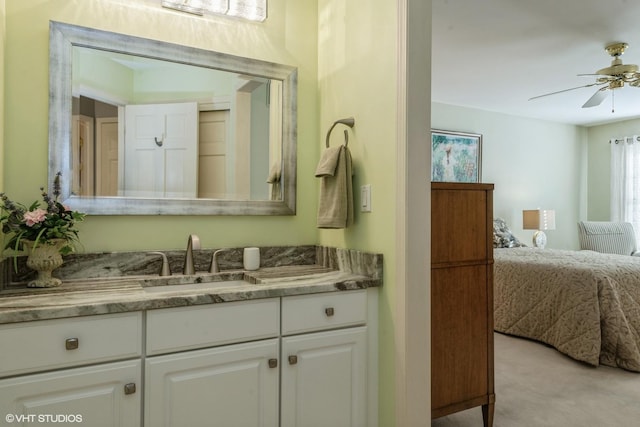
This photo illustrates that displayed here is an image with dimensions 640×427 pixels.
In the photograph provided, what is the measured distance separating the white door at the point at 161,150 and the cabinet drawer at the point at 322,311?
2.50 feet

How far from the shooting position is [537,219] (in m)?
5.29

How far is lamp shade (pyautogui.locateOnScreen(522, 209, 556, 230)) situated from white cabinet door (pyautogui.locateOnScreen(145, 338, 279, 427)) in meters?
4.79

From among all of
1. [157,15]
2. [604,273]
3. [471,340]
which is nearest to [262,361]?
[471,340]

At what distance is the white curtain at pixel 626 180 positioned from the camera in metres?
5.82

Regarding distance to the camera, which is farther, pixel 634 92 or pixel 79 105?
pixel 634 92

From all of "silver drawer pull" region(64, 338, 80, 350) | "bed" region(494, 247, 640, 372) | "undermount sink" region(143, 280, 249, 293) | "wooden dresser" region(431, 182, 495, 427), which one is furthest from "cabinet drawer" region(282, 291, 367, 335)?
"bed" region(494, 247, 640, 372)

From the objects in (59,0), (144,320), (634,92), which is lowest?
(144,320)

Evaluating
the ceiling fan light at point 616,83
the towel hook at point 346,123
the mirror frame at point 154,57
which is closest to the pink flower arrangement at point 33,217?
the mirror frame at point 154,57

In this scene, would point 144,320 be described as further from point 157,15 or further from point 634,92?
point 634,92

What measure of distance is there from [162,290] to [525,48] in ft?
11.0

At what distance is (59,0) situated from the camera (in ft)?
5.51

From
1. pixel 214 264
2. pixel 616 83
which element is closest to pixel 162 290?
pixel 214 264

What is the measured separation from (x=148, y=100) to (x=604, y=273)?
3319 millimetres

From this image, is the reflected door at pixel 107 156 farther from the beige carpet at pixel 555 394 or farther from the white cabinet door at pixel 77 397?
the beige carpet at pixel 555 394
